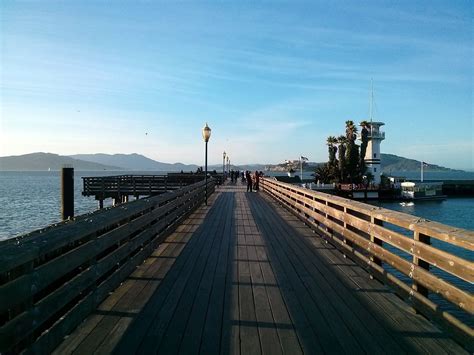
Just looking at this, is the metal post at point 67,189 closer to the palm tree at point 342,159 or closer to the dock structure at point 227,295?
the dock structure at point 227,295

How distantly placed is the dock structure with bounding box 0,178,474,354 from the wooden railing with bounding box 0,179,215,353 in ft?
0.04

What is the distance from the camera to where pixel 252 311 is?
14.5ft

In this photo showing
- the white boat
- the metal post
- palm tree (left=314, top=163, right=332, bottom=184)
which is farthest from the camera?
palm tree (left=314, top=163, right=332, bottom=184)

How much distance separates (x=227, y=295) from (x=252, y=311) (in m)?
0.63

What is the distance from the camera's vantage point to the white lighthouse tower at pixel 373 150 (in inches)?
2494

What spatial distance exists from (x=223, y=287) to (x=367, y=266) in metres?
2.23

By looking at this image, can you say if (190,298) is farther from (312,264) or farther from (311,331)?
(312,264)

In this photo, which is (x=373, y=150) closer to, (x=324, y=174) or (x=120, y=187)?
(x=324, y=174)

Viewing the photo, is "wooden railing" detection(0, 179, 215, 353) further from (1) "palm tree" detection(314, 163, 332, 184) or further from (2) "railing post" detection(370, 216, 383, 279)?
(1) "palm tree" detection(314, 163, 332, 184)

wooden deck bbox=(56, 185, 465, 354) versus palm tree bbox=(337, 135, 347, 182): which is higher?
palm tree bbox=(337, 135, 347, 182)

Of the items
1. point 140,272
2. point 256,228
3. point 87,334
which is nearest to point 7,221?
point 256,228

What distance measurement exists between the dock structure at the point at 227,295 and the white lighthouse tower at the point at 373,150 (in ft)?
195

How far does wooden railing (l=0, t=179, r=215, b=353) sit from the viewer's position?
9.42 feet

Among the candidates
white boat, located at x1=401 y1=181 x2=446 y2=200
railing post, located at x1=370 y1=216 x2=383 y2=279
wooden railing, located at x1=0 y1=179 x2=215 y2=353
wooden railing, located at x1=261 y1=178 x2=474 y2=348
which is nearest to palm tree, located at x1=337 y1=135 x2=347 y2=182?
white boat, located at x1=401 y1=181 x2=446 y2=200
